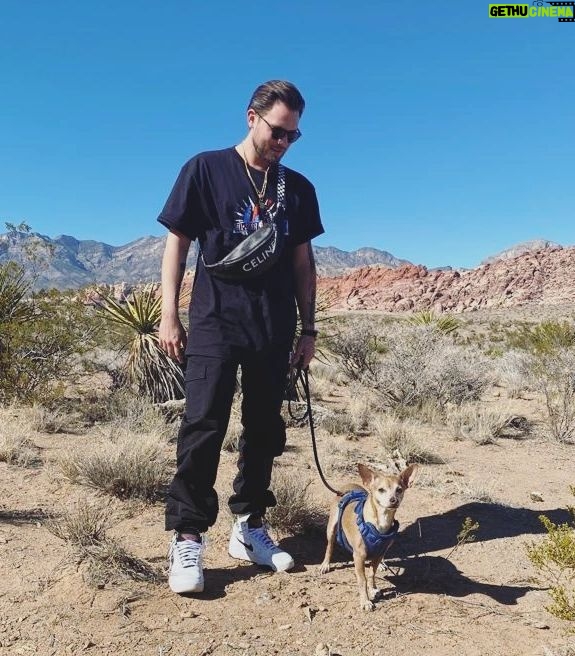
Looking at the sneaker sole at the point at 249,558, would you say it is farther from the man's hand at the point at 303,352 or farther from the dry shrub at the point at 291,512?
the man's hand at the point at 303,352

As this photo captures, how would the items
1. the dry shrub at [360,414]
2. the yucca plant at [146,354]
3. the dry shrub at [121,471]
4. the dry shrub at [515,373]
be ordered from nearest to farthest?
1. the dry shrub at [121,471]
2. the dry shrub at [360,414]
3. the yucca plant at [146,354]
4. the dry shrub at [515,373]

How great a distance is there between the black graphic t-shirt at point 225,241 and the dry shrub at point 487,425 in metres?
4.91

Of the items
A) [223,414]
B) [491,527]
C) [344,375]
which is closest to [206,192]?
[223,414]

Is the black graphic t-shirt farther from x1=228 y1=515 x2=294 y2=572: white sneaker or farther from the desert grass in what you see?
the desert grass

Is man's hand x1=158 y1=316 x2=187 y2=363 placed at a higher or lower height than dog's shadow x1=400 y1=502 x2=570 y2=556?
higher

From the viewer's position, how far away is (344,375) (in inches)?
466

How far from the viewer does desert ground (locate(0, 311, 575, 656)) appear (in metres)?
2.67

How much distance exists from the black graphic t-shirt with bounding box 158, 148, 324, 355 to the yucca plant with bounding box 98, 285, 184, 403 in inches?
186

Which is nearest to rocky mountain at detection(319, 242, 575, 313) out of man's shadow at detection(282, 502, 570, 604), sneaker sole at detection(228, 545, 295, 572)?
man's shadow at detection(282, 502, 570, 604)

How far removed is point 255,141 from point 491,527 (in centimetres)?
325

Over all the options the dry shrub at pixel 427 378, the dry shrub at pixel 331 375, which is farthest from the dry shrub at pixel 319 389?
the dry shrub at pixel 427 378

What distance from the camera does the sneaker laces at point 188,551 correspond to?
308cm

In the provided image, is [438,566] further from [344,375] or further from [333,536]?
[344,375]

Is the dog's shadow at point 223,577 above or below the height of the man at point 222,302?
below
